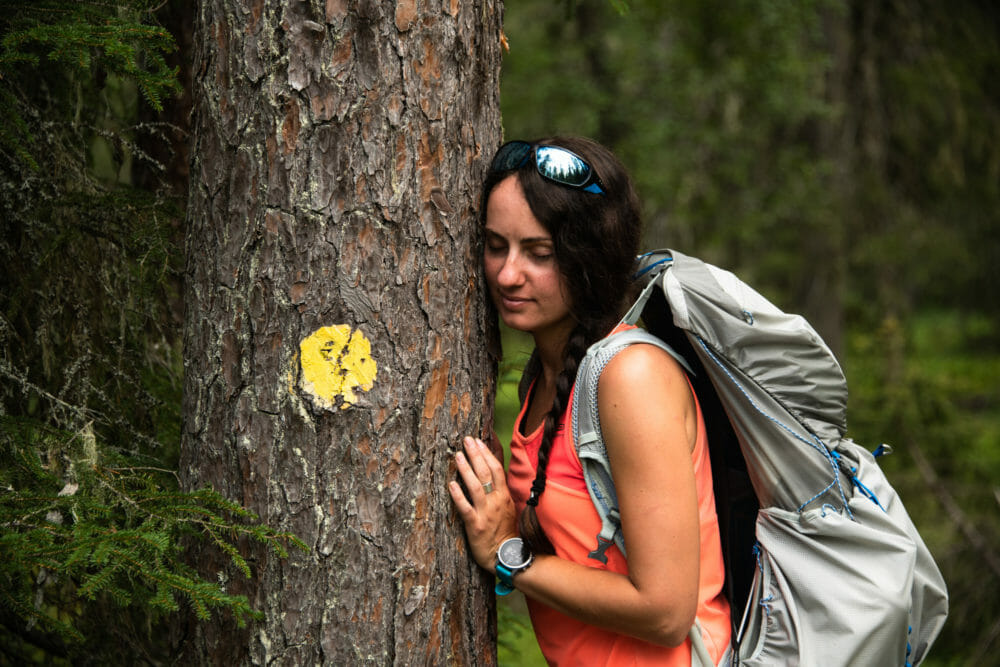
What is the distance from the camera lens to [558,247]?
2.29 metres

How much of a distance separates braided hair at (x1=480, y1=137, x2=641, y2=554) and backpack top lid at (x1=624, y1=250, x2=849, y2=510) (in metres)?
0.13

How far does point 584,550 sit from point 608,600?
0.18 m

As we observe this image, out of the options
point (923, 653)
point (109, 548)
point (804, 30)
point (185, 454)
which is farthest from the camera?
point (804, 30)

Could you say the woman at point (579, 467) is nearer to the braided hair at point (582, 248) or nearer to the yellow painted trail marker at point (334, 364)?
the braided hair at point (582, 248)

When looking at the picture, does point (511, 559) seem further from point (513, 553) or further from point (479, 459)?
point (479, 459)

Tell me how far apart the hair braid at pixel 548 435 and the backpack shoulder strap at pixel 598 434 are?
0.07 metres

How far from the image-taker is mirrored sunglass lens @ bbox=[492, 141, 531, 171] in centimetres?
229

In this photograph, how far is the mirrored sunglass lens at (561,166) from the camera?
2264mm

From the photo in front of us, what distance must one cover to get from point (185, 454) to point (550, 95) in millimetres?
6954

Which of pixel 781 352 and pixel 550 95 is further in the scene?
pixel 550 95

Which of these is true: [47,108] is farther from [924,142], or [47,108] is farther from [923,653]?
[924,142]

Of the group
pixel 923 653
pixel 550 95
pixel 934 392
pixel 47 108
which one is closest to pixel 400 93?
pixel 47 108

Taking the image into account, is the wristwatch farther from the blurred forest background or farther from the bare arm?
the blurred forest background

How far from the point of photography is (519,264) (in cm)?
229
